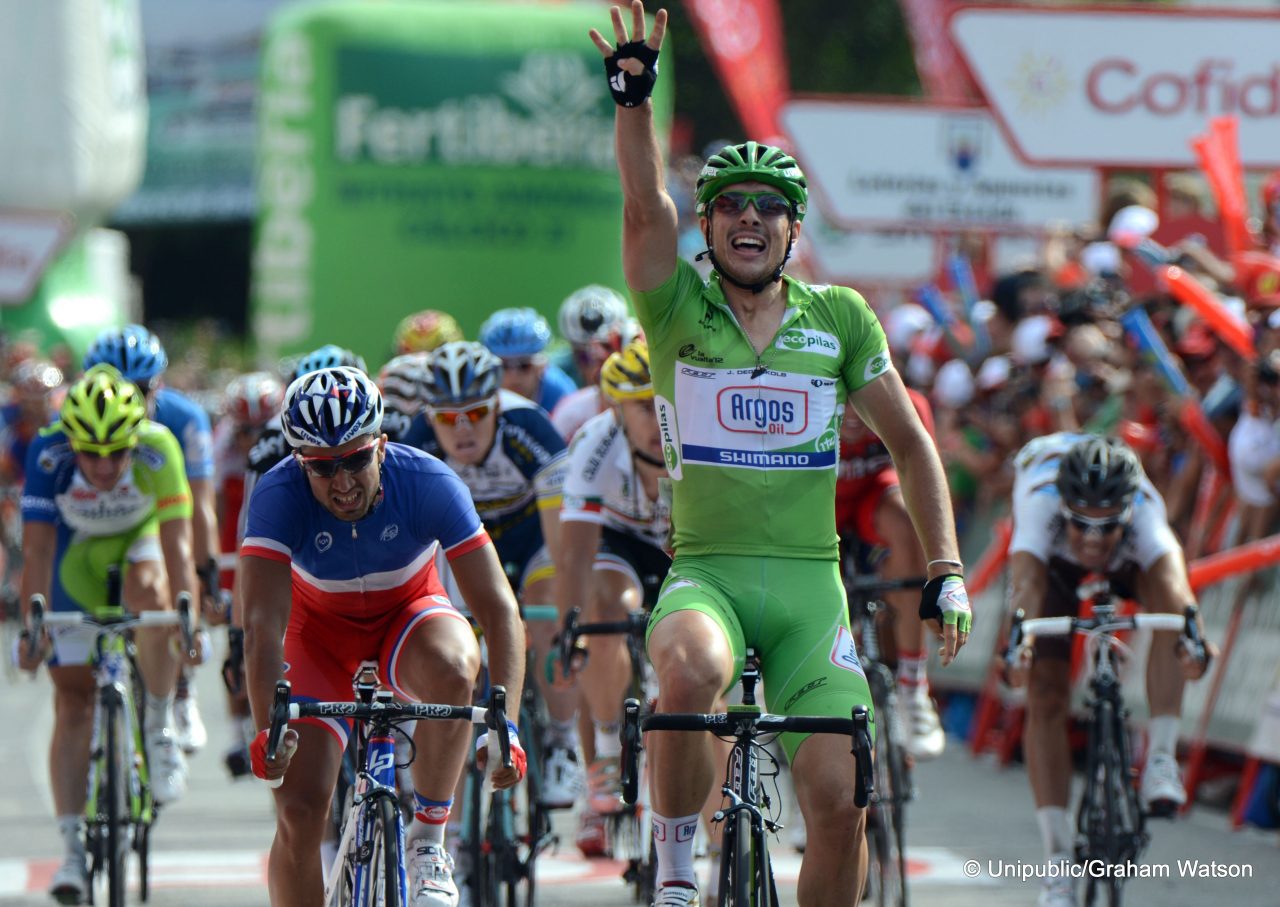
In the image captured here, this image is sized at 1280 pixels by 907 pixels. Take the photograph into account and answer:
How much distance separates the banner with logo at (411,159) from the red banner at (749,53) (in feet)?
10.4

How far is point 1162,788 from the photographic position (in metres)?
8.58

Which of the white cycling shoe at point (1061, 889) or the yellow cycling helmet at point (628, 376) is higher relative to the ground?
the yellow cycling helmet at point (628, 376)

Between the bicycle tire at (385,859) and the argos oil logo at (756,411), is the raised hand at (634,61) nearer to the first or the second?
the argos oil logo at (756,411)

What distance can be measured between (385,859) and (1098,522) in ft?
12.0

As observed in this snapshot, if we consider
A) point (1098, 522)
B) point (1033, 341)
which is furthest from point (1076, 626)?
point (1033, 341)

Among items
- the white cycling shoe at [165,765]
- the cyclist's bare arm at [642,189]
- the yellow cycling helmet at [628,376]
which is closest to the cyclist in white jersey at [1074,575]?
the yellow cycling helmet at [628,376]

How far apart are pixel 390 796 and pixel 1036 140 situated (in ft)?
39.6

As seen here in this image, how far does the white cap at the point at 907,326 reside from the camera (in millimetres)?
18531

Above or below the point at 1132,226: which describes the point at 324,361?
below

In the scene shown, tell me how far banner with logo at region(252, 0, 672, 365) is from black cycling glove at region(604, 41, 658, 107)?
18.9m

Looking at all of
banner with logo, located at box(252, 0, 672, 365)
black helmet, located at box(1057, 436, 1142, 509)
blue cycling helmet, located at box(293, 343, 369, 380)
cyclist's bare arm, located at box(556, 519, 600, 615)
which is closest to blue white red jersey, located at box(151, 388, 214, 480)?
blue cycling helmet, located at box(293, 343, 369, 380)

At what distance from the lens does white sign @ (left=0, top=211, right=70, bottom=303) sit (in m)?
31.6

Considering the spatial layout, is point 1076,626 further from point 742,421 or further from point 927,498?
point 742,421

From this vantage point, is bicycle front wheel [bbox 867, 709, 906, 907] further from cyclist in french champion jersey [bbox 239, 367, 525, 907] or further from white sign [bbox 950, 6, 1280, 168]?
white sign [bbox 950, 6, 1280, 168]
